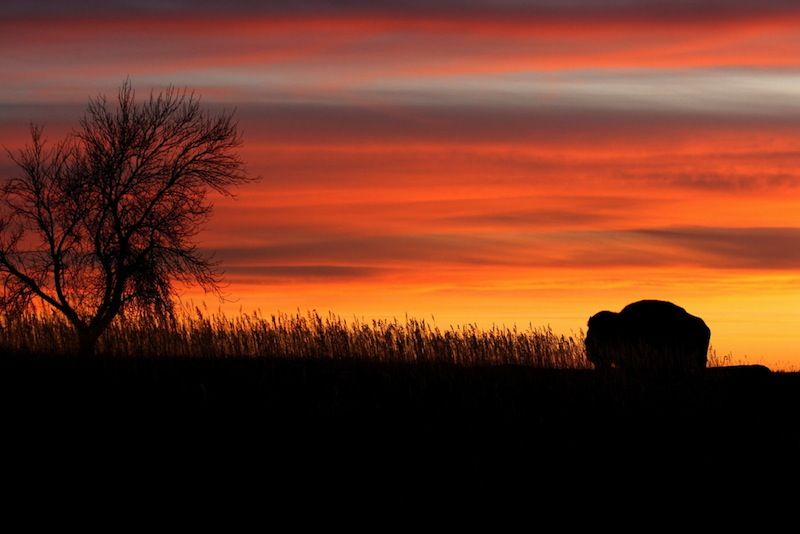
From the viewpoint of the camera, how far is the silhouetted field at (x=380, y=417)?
50.1 feet

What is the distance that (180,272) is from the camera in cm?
3162

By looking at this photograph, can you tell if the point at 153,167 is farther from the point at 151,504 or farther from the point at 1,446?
the point at 151,504

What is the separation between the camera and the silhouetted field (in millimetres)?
→ 15258

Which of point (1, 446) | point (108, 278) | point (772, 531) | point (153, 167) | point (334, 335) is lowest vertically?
point (772, 531)

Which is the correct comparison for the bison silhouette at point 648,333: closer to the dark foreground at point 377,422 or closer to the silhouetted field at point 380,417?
the silhouetted field at point 380,417

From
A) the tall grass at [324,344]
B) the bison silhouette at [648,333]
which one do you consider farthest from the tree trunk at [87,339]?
the bison silhouette at [648,333]

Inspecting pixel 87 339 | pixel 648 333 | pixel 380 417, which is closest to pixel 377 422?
pixel 380 417

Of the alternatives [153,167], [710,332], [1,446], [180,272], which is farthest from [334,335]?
[1,446]

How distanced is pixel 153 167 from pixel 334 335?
28.3 feet

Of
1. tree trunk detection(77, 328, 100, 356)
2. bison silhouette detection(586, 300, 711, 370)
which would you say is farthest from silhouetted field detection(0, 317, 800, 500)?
tree trunk detection(77, 328, 100, 356)

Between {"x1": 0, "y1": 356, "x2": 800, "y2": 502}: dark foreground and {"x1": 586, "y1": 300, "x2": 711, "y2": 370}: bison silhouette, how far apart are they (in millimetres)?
5463

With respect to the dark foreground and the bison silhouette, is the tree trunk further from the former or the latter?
the bison silhouette

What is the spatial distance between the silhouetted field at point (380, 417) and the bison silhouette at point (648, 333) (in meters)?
3.62

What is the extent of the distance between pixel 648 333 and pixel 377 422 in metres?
15.1
